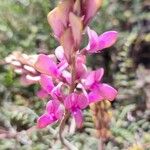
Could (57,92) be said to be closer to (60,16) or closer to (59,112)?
(59,112)

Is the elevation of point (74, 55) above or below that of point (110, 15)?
below

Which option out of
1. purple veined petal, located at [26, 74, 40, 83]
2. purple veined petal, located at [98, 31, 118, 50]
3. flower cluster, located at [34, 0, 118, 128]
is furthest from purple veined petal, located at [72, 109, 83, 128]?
purple veined petal, located at [26, 74, 40, 83]

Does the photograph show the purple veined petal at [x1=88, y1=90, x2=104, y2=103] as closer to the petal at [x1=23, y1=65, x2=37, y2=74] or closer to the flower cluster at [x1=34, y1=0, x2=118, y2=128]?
the flower cluster at [x1=34, y1=0, x2=118, y2=128]

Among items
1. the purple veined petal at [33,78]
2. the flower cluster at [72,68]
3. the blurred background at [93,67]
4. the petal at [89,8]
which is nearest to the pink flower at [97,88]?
the flower cluster at [72,68]

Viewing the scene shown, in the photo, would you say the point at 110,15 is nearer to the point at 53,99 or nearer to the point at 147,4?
the point at 147,4

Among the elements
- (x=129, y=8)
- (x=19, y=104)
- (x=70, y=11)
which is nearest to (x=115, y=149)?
(x=19, y=104)
